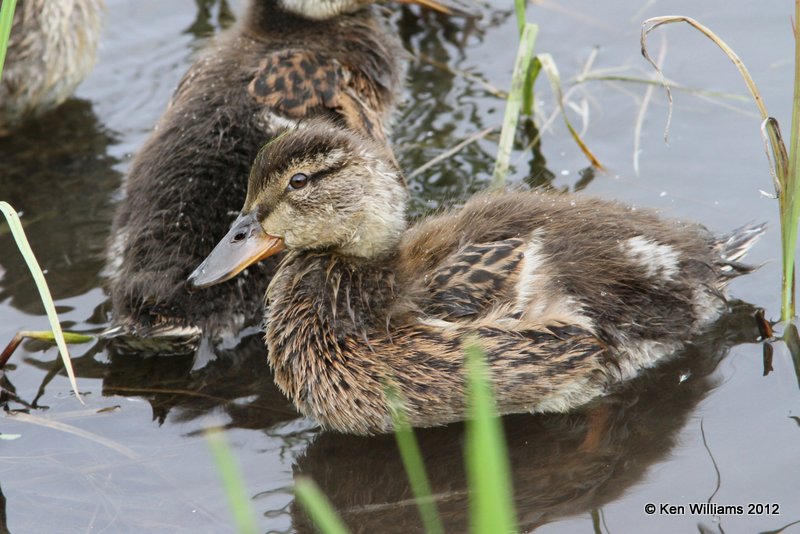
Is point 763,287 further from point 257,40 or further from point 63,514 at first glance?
point 63,514

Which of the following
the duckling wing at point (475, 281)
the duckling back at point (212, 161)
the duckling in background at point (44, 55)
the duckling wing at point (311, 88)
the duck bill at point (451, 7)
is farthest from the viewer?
the duck bill at point (451, 7)

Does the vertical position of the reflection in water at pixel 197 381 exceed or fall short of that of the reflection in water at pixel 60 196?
it falls short

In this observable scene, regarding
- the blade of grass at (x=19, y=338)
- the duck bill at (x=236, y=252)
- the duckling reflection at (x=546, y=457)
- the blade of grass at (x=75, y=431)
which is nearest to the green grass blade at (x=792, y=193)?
the duckling reflection at (x=546, y=457)

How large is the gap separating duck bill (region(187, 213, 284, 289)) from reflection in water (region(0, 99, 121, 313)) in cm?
115

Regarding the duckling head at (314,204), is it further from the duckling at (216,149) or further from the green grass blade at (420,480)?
the green grass blade at (420,480)

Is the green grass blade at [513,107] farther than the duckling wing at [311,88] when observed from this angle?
Yes

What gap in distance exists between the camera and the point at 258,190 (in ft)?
13.1

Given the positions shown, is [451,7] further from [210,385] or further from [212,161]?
[210,385]

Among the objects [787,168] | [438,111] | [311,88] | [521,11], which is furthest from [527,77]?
[787,168]

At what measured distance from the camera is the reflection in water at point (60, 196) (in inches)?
198

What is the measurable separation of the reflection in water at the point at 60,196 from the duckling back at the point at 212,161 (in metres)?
0.56

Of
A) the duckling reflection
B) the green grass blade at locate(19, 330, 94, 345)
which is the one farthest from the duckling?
the duckling reflection

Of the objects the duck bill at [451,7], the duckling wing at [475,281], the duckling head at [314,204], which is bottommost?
the duckling wing at [475,281]

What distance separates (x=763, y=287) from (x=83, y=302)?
2.81 meters
